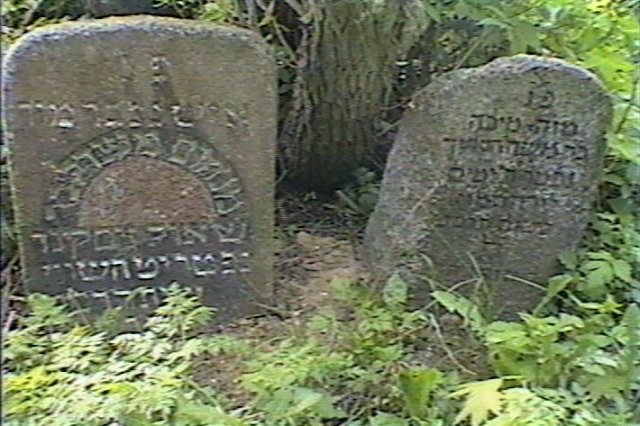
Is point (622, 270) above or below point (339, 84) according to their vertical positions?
below

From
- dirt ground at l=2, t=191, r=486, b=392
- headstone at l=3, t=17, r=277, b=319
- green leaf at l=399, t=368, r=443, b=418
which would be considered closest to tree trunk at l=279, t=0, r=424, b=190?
dirt ground at l=2, t=191, r=486, b=392

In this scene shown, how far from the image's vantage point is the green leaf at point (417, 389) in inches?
70.8

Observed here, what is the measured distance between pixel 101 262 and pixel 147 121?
1.14 ft

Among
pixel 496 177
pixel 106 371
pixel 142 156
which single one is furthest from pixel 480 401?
pixel 142 156

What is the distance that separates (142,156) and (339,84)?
0.58m

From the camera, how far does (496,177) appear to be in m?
2.21

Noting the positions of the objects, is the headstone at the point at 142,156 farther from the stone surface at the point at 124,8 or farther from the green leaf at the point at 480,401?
the green leaf at the point at 480,401

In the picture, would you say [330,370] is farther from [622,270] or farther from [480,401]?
[622,270]

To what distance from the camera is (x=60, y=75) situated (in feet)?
6.51

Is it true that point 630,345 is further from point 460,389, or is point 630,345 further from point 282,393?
point 282,393

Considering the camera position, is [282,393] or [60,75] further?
[60,75]

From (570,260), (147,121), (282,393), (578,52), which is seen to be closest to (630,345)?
(570,260)

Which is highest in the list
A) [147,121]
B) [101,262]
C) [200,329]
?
[147,121]

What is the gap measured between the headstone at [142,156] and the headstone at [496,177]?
341mm
